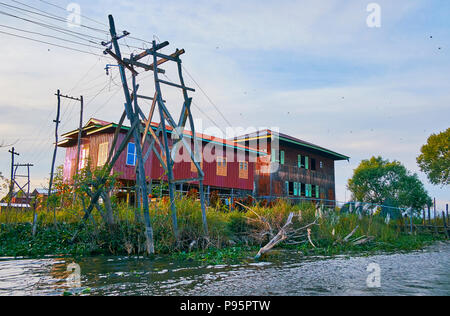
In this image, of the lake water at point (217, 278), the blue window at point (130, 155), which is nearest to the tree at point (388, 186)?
the blue window at point (130, 155)

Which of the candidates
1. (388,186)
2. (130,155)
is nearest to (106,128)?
(130,155)

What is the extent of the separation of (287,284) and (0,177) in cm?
1720

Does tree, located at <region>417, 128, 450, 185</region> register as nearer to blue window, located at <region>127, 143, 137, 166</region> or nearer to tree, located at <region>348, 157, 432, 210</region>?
tree, located at <region>348, 157, 432, 210</region>

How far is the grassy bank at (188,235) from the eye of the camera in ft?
32.0

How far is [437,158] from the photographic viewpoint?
39.3 meters

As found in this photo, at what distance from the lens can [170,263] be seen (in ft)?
26.1

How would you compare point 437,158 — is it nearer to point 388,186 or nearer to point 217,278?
point 388,186

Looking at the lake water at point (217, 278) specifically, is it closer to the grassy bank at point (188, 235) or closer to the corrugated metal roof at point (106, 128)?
the grassy bank at point (188, 235)

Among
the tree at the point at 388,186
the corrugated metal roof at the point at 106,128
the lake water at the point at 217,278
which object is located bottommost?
the lake water at the point at 217,278

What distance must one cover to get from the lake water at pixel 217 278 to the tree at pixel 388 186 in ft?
108

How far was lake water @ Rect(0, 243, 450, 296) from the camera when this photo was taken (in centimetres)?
520

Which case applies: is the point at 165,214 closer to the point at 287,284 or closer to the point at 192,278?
the point at 192,278

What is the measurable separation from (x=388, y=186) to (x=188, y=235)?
36447mm
